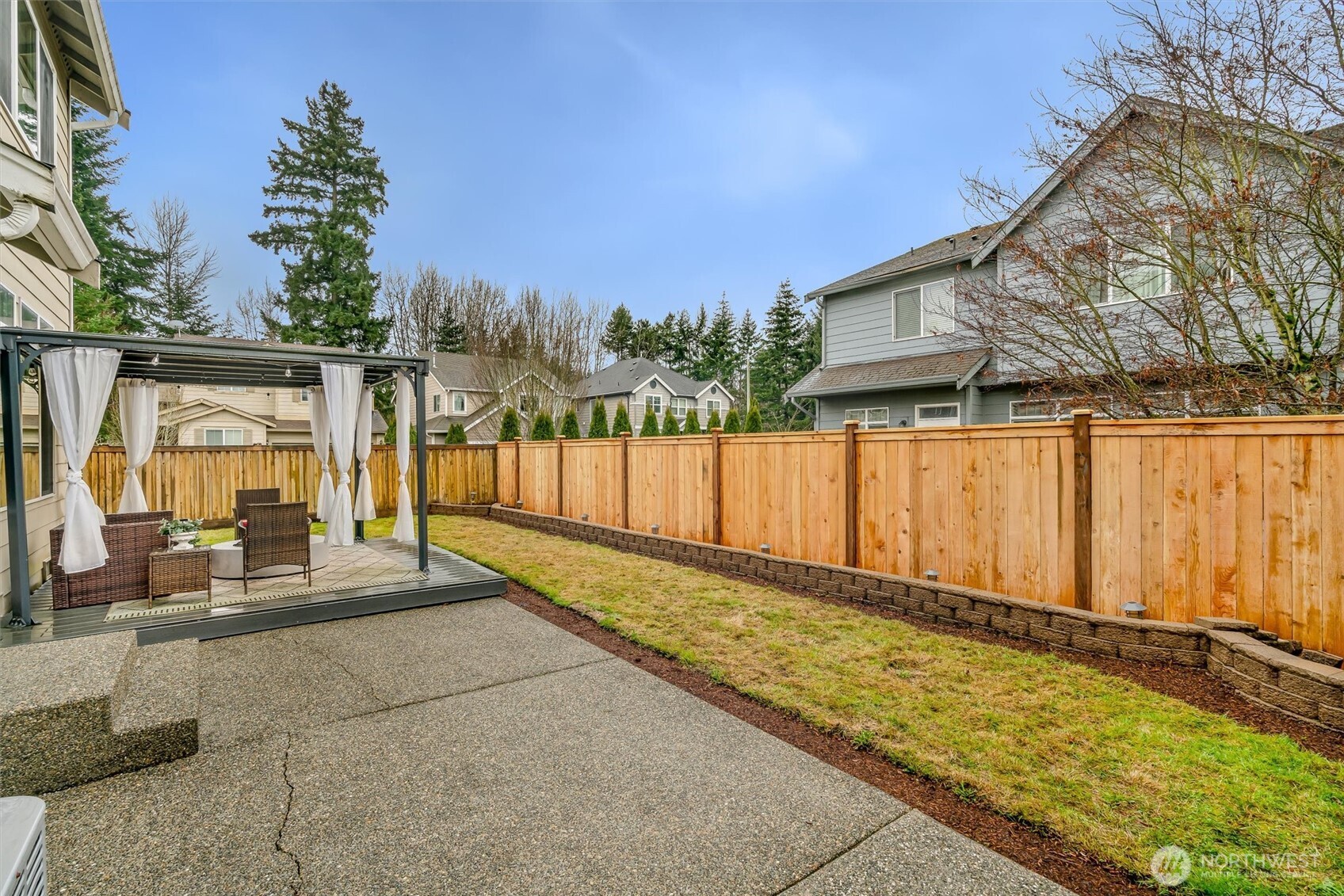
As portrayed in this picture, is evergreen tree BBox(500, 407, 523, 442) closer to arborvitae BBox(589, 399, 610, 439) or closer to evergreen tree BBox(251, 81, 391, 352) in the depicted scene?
arborvitae BBox(589, 399, 610, 439)

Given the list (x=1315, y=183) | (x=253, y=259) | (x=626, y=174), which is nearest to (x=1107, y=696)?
(x=1315, y=183)

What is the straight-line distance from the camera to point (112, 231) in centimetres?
2386

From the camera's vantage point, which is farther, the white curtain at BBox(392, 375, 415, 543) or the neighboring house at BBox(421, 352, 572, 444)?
the neighboring house at BBox(421, 352, 572, 444)

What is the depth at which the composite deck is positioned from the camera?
4.85 m

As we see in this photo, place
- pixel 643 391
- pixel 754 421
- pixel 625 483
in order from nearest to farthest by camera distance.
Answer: pixel 625 483 < pixel 754 421 < pixel 643 391

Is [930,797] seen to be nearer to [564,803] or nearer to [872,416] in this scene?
[564,803]

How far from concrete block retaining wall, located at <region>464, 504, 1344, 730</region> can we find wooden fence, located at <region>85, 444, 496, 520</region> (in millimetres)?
8188

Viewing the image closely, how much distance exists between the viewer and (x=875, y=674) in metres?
4.04

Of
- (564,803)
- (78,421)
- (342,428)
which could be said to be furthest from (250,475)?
(564,803)

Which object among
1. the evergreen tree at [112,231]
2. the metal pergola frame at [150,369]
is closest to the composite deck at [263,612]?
the metal pergola frame at [150,369]

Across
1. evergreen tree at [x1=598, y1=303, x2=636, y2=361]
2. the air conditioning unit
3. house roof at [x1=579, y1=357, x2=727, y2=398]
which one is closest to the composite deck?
the air conditioning unit

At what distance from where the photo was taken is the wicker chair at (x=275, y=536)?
19.1 feet

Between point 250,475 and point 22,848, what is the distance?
1305cm

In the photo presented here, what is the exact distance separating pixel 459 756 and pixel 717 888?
5.38 ft
